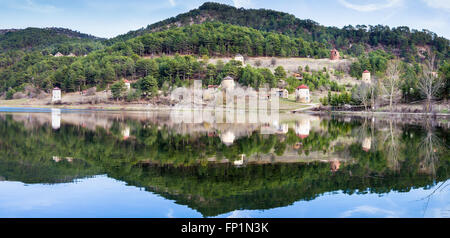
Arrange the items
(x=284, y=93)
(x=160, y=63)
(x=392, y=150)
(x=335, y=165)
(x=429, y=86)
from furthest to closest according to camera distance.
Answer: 1. (x=160, y=63)
2. (x=284, y=93)
3. (x=429, y=86)
4. (x=392, y=150)
5. (x=335, y=165)

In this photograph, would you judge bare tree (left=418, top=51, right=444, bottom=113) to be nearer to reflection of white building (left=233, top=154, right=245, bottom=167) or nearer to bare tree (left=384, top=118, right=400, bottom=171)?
Result: bare tree (left=384, top=118, right=400, bottom=171)

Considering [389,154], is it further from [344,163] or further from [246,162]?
[246,162]

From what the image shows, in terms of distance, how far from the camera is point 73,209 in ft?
29.4

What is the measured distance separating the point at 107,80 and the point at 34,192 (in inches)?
3477

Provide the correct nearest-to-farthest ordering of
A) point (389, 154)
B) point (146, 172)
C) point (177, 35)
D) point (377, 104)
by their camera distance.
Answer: point (146, 172), point (389, 154), point (377, 104), point (177, 35)

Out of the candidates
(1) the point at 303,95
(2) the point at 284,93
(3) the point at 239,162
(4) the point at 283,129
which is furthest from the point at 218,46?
(3) the point at 239,162

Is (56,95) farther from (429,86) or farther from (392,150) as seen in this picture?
(392,150)

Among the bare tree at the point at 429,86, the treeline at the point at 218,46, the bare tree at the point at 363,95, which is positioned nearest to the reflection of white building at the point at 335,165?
the bare tree at the point at 429,86

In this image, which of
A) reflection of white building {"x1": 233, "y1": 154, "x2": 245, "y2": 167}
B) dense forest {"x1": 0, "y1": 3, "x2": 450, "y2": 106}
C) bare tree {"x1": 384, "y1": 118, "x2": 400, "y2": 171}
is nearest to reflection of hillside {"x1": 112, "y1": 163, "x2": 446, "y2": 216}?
reflection of white building {"x1": 233, "y1": 154, "x2": 245, "y2": 167}

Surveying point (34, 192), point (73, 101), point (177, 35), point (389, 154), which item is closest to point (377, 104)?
point (389, 154)

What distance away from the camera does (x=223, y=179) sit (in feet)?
38.9

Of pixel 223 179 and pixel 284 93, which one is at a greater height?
pixel 284 93

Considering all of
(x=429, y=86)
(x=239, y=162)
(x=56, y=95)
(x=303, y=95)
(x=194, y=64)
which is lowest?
(x=239, y=162)

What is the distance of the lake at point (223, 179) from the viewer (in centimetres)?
904
